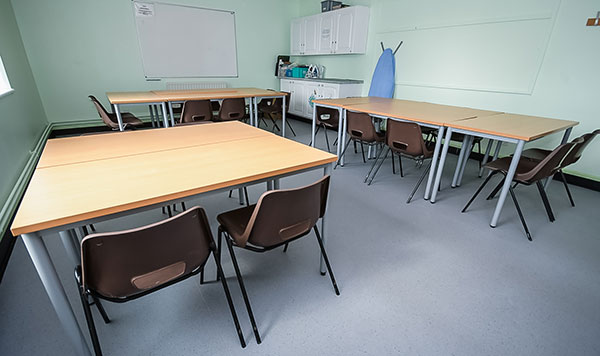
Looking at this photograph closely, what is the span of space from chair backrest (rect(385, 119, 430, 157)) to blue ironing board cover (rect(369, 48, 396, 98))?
2.38m

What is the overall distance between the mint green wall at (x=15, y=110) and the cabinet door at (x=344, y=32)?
16.1ft

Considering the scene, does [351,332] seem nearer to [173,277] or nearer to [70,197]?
[173,277]

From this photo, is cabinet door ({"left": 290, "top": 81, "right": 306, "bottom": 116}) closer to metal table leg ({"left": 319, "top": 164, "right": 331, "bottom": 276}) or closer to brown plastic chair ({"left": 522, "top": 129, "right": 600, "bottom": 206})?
brown plastic chair ({"left": 522, "top": 129, "right": 600, "bottom": 206})

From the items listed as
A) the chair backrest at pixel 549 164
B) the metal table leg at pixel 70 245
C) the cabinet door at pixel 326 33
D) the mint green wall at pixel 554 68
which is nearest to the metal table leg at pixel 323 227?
the metal table leg at pixel 70 245

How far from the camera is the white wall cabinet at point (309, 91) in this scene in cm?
539

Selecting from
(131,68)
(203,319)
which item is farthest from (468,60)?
(131,68)

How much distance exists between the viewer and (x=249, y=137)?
6.45 ft

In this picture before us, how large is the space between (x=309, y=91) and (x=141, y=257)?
218 inches

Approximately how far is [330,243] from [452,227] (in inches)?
43.2

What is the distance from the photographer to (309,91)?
6.01 m

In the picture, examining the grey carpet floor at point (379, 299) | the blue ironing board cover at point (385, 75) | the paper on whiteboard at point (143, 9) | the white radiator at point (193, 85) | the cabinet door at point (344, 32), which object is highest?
the paper on whiteboard at point (143, 9)

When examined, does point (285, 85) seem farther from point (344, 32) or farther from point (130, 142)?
point (130, 142)

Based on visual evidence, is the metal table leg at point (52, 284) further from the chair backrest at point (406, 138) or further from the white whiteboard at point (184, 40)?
the white whiteboard at point (184, 40)

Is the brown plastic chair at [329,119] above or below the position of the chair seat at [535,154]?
above
